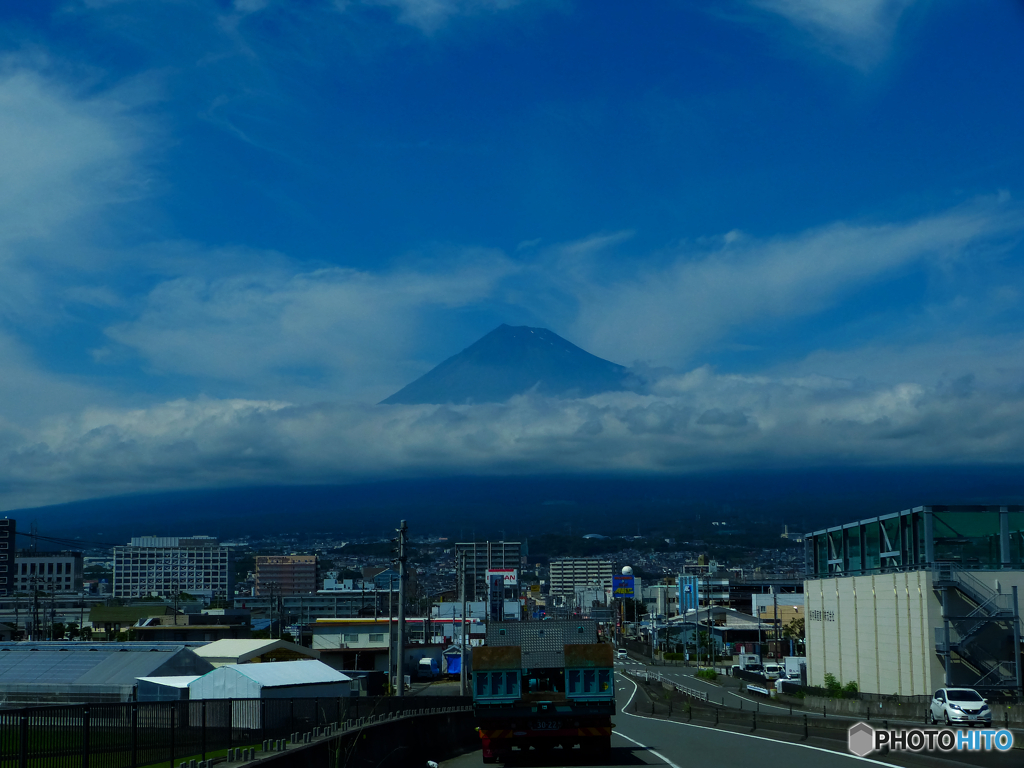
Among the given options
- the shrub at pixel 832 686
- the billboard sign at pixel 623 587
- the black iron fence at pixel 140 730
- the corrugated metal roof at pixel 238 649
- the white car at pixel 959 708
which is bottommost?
the billboard sign at pixel 623 587

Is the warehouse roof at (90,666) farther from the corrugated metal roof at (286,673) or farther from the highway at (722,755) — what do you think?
the highway at (722,755)

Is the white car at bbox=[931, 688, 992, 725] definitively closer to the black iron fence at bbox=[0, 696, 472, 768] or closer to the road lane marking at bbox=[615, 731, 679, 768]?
the road lane marking at bbox=[615, 731, 679, 768]

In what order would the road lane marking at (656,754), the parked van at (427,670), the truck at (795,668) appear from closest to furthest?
the road lane marking at (656,754), the truck at (795,668), the parked van at (427,670)

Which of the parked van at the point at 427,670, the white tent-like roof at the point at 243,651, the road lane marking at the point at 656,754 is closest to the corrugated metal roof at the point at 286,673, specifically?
the road lane marking at the point at 656,754

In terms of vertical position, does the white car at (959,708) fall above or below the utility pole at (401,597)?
below

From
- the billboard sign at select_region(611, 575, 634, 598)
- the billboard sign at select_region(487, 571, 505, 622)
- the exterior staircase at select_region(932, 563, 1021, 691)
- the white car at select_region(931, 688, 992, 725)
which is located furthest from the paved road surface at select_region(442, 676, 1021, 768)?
the billboard sign at select_region(611, 575, 634, 598)

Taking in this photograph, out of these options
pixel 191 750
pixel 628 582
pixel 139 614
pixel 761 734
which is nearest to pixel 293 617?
pixel 139 614
